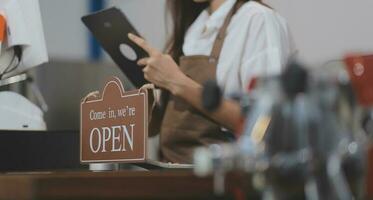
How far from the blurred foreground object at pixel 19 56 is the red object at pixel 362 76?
1.11 meters

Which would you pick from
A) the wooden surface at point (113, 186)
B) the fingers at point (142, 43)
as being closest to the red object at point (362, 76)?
the wooden surface at point (113, 186)

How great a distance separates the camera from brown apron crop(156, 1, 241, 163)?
140 cm

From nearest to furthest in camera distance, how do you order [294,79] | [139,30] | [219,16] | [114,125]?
[294,79] < [114,125] < [219,16] < [139,30]

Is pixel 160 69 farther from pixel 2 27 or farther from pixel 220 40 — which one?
pixel 2 27

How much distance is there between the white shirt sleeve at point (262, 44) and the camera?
1333 millimetres

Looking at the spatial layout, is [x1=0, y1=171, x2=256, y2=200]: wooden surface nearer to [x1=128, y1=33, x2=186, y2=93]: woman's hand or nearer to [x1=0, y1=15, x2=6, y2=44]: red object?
[x1=128, y1=33, x2=186, y2=93]: woman's hand

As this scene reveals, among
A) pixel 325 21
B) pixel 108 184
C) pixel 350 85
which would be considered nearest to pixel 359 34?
pixel 325 21

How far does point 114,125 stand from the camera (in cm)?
104

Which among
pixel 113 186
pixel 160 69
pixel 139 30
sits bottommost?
pixel 113 186

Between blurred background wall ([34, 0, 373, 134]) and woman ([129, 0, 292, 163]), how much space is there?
25cm

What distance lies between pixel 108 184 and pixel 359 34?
4.11ft

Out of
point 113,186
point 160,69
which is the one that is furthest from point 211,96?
point 160,69

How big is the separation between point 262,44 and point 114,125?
43 cm

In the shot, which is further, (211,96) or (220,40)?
(220,40)
